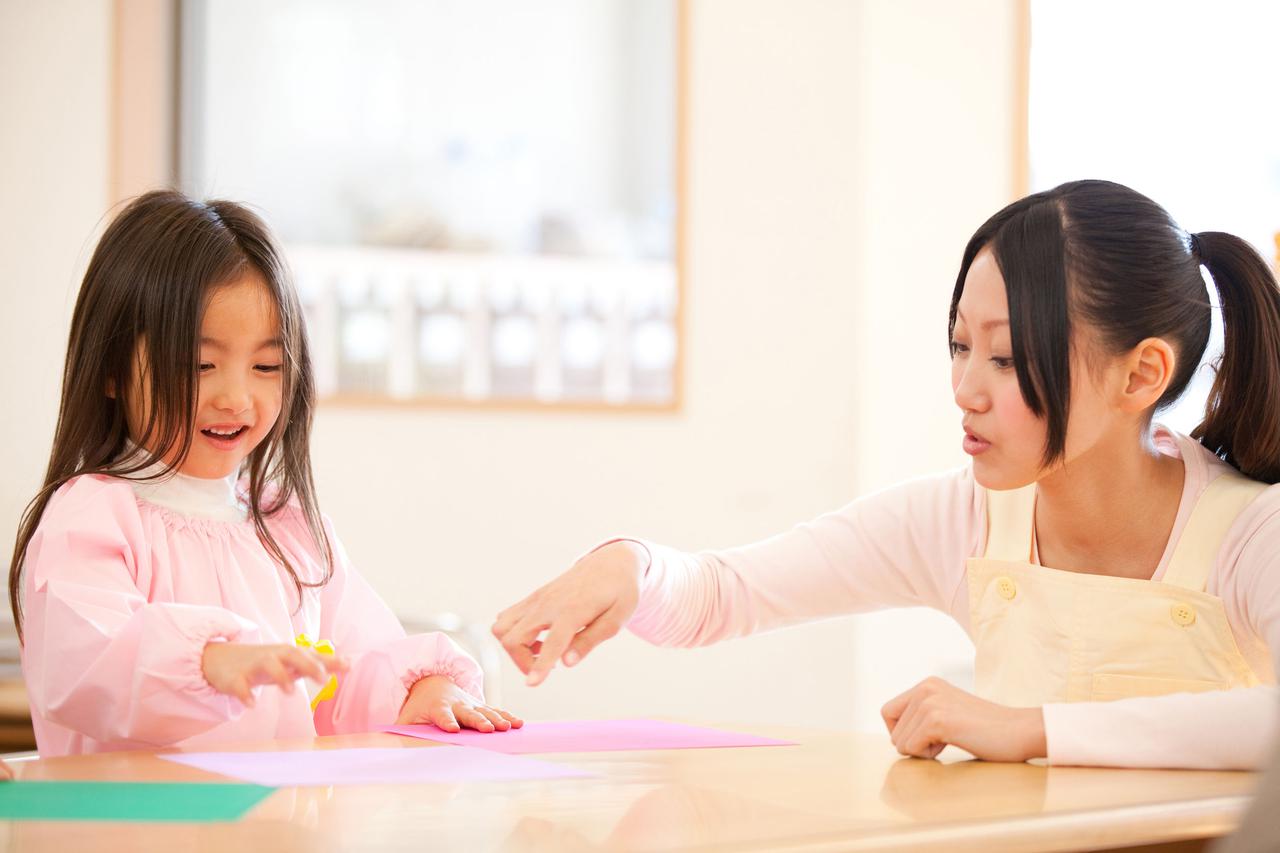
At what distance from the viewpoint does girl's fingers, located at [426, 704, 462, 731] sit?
1251 mm

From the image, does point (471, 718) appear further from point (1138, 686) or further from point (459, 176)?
point (459, 176)

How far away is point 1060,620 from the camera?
134 cm

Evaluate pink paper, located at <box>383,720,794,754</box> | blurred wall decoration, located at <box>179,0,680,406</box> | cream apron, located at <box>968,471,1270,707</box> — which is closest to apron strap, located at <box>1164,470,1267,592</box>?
cream apron, located at <box>968,471,1270,707</box>

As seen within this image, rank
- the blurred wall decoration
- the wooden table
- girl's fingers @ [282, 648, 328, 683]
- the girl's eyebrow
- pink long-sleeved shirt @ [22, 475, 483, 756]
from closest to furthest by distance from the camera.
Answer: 1. the wooden table
2. girl's fingers @ [282, 648, 328, 683]
3. pink long-sleeved shirt @ [22, 475, 483, 756]
4. the girl's eyebrow
5. the blurred wall decoration

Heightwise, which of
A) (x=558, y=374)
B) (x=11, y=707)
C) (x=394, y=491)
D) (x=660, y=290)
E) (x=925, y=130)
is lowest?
(x=11, y=707)

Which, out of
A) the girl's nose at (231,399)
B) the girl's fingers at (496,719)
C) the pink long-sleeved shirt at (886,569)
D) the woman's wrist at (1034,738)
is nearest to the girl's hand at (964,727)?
the woman's wrist at (1034,738)

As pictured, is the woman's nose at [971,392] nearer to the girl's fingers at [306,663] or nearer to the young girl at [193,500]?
the young girl at [193,500]

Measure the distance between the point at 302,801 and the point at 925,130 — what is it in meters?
3.00

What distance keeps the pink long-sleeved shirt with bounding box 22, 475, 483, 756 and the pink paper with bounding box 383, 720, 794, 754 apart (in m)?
0.13

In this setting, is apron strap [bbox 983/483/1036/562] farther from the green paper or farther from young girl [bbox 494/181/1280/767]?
the green paper

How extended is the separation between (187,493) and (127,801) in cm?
Answer: 54

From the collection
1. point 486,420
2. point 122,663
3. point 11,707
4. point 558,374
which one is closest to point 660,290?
point 558,374

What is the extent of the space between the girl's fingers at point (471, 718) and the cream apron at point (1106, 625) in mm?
531

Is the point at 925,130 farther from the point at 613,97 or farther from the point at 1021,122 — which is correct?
the point at 613,97
